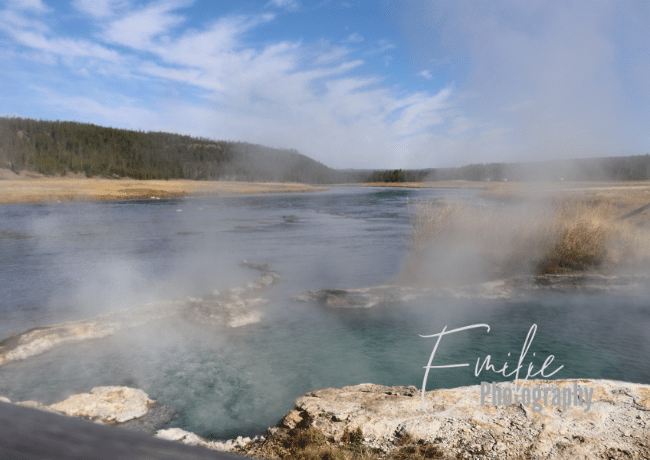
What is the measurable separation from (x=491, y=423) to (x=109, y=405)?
12.8ft

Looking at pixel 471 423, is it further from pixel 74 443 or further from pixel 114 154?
pixel 114 154

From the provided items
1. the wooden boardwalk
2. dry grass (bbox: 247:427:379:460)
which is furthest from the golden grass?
the wooden boardwalk

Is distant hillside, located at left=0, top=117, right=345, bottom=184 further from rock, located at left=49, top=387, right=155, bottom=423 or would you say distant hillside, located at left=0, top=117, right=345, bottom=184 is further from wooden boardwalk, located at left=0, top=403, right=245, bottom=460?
wooden boardwalk, located at left=0, top=403, right=245, bottom=460

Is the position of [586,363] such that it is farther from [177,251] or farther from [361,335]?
[177,251]

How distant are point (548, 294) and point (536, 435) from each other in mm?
6974

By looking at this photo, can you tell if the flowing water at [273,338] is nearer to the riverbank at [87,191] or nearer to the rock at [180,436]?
the rock at [180,436]

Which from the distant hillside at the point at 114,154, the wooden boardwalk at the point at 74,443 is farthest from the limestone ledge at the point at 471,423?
the distant hillside at the point at 114,154

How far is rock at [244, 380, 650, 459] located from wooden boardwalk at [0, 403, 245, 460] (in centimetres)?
303

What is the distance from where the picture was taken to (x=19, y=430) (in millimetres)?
506

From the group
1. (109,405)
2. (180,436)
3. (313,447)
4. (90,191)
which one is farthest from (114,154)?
(313,447)

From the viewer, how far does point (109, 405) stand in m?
4.43

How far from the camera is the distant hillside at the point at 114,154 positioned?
8231 centimetres

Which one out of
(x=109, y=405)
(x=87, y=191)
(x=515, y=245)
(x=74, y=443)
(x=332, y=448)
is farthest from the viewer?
(x=87, y=191)

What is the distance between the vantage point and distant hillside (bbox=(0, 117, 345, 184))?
270ft
